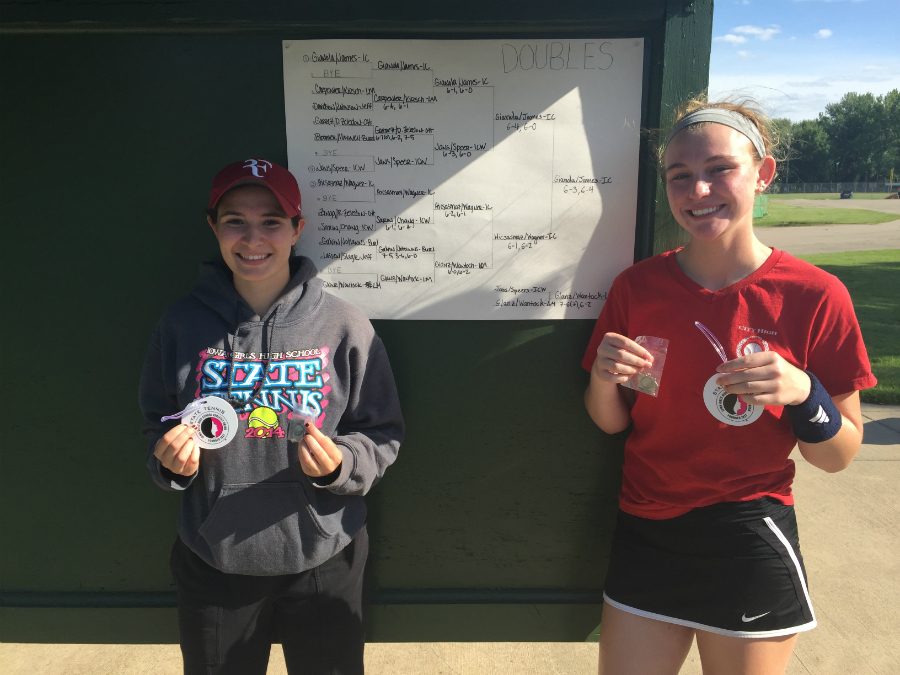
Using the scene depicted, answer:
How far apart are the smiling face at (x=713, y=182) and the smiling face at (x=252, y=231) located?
3.62 ft

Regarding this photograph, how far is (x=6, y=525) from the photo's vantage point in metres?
2.61

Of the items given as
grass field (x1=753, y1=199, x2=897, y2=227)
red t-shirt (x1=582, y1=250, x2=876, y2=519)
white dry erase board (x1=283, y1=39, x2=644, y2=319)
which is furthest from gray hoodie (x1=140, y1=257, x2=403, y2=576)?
grass field (x1=753, y1=199, x2=897, y2=227)

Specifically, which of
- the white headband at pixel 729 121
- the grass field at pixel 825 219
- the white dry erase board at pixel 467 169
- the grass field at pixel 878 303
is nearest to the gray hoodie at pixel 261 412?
the white dry erase board at pixel 467 169

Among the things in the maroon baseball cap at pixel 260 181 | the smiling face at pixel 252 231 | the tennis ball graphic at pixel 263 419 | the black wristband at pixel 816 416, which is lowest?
the tennis ball graphic at pixel 263 419

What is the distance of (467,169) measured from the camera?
2.37m

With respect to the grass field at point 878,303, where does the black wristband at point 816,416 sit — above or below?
above

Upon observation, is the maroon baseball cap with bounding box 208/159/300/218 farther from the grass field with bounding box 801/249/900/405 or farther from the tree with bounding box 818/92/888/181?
the tree with bounding box 818/92/888/181

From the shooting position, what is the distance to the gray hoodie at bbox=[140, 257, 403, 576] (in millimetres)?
1926

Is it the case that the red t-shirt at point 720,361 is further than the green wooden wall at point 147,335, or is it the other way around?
the green wooden wall at point 147,335

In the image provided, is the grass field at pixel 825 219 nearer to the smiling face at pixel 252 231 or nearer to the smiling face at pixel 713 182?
the smiling face at pixel 713 182

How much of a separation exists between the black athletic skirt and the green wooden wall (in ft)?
2.04

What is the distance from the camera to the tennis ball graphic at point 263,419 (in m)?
1.93

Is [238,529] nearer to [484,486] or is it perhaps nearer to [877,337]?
[484,486]

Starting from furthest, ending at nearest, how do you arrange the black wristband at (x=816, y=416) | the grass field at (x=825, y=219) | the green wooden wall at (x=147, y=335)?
the grass field at (x=825, y=219), the green wooden wall at (x=147, y=335), the black wristband at (x=816, y=416)
